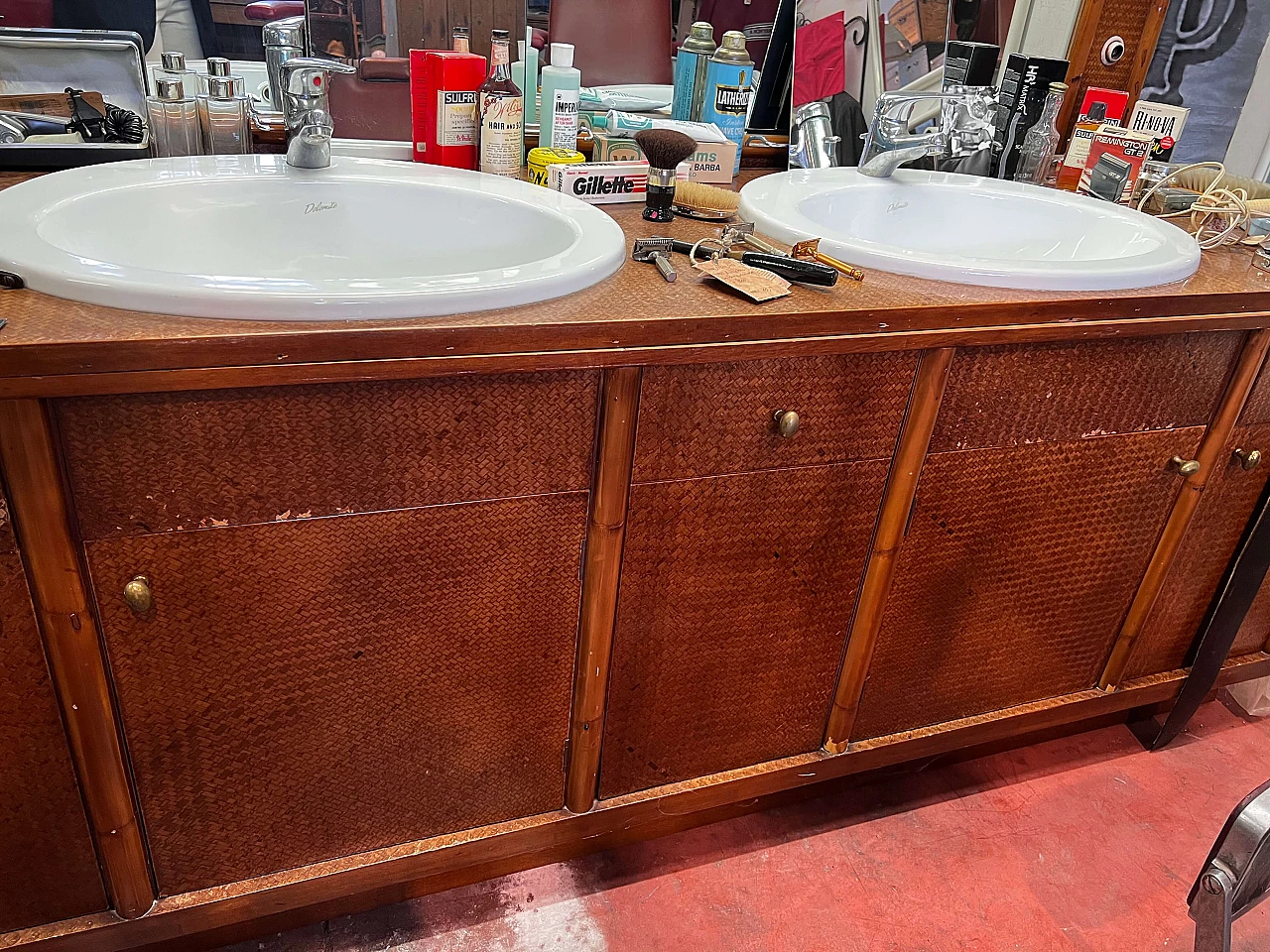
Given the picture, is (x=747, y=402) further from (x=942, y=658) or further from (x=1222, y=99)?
(x=1222, y=99)

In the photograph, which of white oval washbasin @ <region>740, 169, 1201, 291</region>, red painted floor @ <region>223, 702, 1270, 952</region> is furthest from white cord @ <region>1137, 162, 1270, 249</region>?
red painted floor @ <region>223, 702, 1270, 952</region>

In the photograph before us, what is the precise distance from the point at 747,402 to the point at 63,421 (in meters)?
0.62

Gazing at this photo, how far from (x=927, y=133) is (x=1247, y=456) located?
0.65 meters

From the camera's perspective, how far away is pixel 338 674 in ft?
3.22

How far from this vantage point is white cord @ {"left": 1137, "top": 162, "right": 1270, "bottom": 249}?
1.34m

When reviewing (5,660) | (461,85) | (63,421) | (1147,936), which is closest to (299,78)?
(461,85)

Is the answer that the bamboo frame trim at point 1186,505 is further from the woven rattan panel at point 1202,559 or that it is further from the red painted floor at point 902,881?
the red painted floor at point 902,881

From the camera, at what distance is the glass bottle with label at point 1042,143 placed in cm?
149

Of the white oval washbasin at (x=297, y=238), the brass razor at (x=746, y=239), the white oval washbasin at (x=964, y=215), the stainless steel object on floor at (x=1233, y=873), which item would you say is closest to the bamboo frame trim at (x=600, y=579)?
the white oval washbasin at (x=297, y=238)

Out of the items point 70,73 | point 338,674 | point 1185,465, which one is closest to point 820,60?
point 1185,465

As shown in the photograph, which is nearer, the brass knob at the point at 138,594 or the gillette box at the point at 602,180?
the brass knob at the point at 138,594

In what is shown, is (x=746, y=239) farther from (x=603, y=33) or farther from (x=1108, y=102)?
(x=1108, y=102)

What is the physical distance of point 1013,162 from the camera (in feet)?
5.10

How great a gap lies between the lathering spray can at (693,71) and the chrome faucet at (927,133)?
0.26 m
